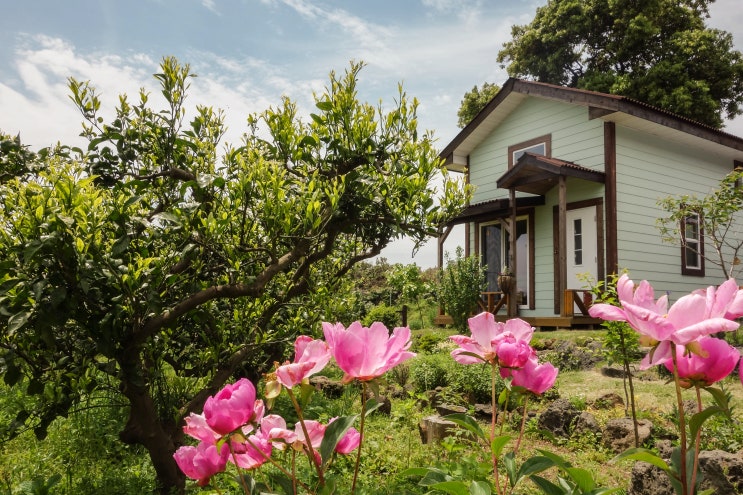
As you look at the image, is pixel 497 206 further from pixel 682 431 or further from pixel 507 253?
pixel 682 431

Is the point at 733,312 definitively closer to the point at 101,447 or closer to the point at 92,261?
the point at 92,261

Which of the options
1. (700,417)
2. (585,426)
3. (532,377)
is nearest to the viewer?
(700,417)

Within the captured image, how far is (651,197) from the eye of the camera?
42.5ft

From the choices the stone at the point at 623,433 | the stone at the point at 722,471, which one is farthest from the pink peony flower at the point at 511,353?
the stone at the point at 623,433

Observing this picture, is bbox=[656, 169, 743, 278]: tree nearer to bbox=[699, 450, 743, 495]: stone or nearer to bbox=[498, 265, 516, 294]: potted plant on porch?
bbox=[498, 265, 516, 294]: potted plant on porch

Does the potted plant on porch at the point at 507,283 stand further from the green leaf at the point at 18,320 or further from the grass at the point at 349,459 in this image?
the green leaf at the point at 18,320

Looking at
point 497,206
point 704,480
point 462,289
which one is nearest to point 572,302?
point 462,289

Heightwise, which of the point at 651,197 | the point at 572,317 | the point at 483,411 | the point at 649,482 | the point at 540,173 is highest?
the point at 540,173

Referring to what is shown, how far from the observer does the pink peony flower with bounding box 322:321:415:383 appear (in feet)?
3.32

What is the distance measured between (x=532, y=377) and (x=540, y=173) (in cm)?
1172

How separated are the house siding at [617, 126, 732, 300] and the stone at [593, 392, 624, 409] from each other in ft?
21.4

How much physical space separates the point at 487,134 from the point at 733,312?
15.5 meters

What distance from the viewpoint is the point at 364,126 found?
327cm

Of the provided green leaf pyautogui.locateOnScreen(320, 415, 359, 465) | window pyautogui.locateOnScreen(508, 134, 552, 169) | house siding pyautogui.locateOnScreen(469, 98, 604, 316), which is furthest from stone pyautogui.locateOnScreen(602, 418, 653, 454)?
window pyautogui.locateOnScreen(508, 134, 552, 169)
